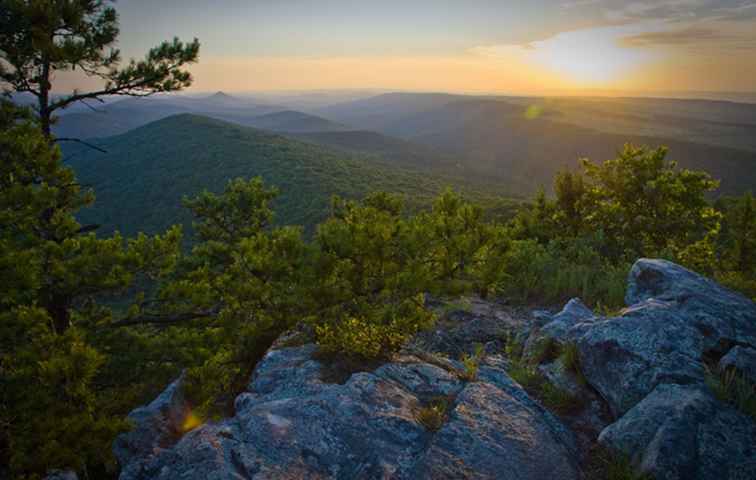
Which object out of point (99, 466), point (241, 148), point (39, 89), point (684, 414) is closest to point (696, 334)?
point (684, 414)

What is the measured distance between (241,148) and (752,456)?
121 metres

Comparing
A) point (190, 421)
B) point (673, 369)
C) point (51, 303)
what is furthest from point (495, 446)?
point (51, 303)

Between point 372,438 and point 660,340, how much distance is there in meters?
3.36

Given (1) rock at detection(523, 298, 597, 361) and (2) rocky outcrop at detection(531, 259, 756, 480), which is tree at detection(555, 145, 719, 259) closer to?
(1) rock at detection(523, 298, 597, 361)

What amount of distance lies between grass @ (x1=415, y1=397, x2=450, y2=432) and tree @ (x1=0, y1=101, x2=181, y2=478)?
3959mm

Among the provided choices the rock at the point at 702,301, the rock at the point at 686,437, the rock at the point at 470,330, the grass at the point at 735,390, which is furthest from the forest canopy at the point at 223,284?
the grass at the point at 735,390

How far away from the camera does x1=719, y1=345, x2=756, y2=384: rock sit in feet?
13.6

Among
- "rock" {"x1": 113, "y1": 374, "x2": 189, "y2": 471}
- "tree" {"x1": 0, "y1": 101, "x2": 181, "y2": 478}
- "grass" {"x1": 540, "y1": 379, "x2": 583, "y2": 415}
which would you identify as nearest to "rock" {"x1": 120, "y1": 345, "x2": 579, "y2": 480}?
"grass" {"x1": 540, "y1": 379, "x2": 583, "y2": 415}

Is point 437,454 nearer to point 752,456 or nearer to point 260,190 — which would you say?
point 752,456

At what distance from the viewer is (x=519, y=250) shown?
423 inches

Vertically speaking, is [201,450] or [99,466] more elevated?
[201,450]

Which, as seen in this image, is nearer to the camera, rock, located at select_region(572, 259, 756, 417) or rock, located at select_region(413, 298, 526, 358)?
rock, located at select_region(572, 259, 756, 417)

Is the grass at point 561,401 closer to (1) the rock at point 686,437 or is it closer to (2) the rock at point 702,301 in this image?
(1) the rock at point 686,437

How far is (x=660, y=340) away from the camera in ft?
15.1
